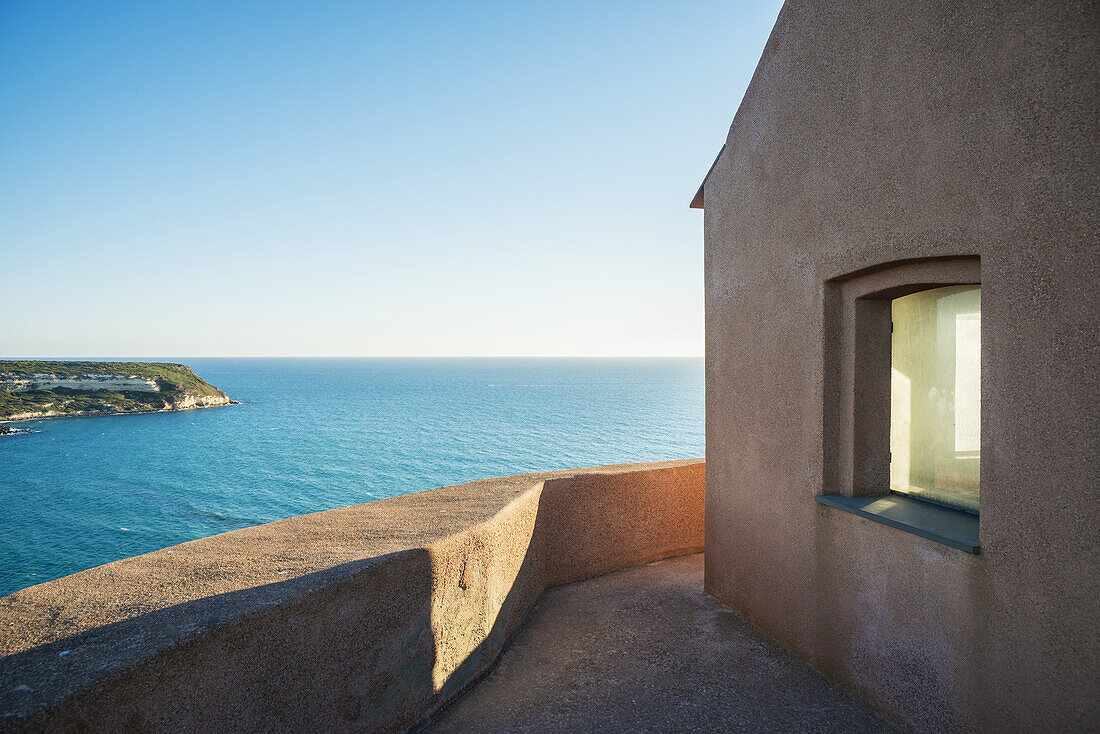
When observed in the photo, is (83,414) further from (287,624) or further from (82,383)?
(287,624)

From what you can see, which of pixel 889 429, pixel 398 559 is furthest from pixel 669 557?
pixel 398 559

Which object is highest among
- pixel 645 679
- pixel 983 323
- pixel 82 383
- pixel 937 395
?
pixel 983 323

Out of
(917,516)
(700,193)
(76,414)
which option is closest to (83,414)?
(76,414)

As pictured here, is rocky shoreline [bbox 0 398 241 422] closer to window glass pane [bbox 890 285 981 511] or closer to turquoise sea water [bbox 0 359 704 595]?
turquoise sea water [bbox 0 359 704 595]

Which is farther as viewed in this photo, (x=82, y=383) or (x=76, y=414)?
(x=82, y=383)

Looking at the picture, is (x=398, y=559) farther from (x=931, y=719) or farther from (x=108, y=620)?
(x=931, y=719)

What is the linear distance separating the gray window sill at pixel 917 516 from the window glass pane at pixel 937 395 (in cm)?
14

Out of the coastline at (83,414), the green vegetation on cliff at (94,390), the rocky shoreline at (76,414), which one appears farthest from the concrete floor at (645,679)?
the green vegetation on cliff at (94,390)

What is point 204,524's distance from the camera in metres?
39.4

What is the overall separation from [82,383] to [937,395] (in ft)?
363

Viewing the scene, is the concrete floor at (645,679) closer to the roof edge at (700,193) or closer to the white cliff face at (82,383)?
the roof edge at (700,193)

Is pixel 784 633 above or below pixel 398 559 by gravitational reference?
below

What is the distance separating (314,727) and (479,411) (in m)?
91.6

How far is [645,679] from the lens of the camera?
14.7 feet
